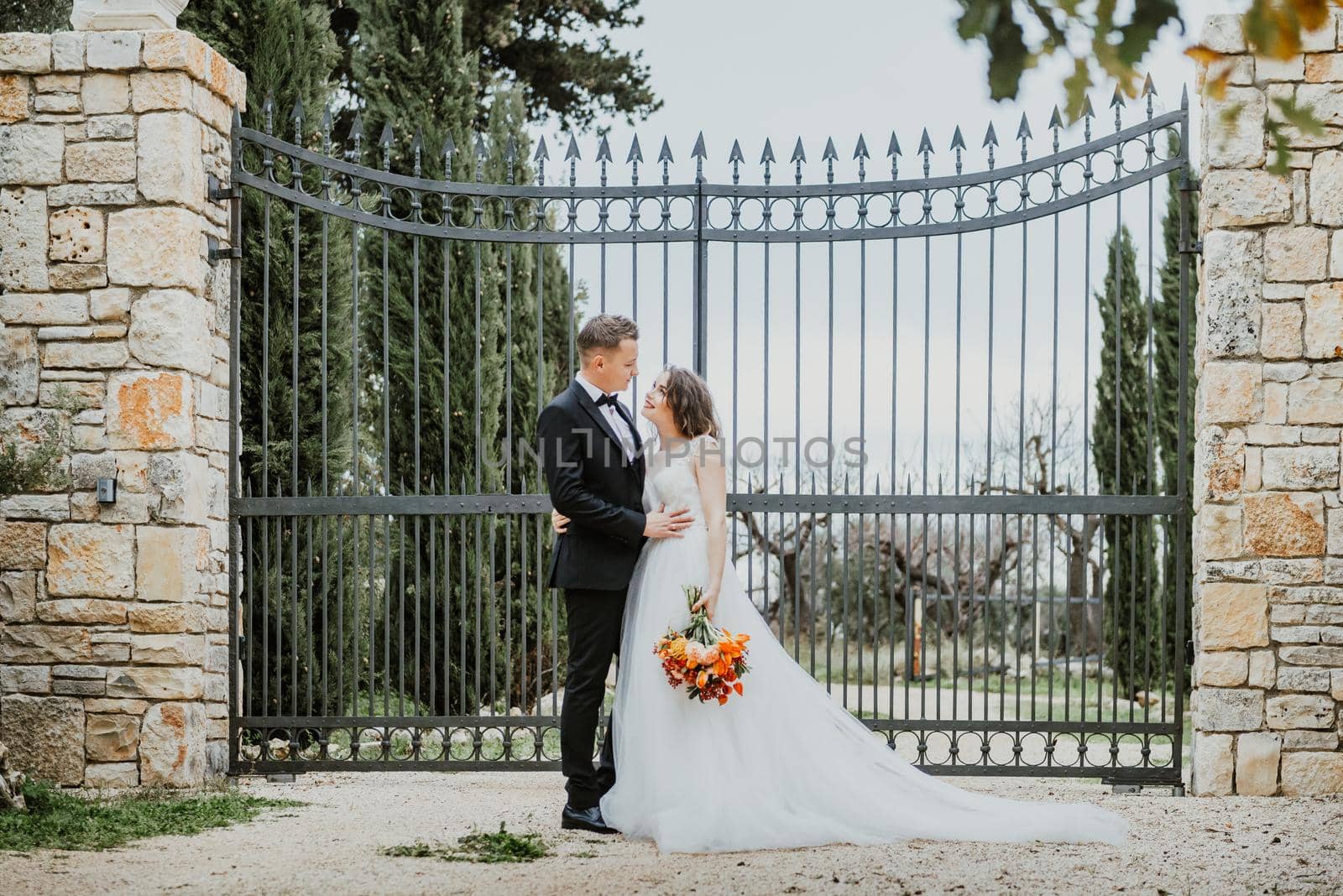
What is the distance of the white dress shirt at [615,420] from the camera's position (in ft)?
15.4

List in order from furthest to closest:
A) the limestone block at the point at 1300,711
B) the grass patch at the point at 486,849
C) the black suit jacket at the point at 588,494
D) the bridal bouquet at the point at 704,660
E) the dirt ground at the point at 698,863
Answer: the limestone block at the point at 1300,711 → the black suit jacket at the point at 588,494 → the bridal bouquet at the point at 704,660 → the grass patch at the point at 486,849 → the dirt ground at the point at 698,863

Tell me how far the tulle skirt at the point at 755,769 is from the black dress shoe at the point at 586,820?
3 cm

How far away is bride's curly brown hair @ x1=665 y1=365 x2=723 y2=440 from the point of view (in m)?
4.67

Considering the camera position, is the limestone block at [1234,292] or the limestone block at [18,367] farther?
the limestone block at [18,367]

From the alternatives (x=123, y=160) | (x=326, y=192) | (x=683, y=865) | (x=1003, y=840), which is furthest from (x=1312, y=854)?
(x=123, y=160)

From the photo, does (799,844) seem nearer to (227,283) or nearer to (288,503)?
Result: (288,503)

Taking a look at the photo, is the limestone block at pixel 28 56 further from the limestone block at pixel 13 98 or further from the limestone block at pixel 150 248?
the limestone block at pixel 150 248

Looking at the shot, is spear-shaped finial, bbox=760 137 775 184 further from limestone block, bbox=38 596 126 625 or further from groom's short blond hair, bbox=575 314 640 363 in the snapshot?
limestone block, bbox=38 596 126 625

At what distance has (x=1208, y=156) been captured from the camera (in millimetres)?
5281

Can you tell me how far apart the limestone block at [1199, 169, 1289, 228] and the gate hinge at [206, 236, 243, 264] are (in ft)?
12.9

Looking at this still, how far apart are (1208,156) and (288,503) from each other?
392 cm

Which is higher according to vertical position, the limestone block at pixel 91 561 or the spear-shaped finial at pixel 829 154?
the spear-shaped finial at pixel 829 154

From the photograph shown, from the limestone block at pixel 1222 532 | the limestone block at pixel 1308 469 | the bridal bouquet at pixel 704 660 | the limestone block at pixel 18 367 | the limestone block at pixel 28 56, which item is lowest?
the bridal bouquet at pixel 704 660

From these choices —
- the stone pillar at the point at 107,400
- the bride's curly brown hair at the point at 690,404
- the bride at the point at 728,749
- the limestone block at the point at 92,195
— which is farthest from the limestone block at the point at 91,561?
the bride's curly brown hair at the point at 690,404
